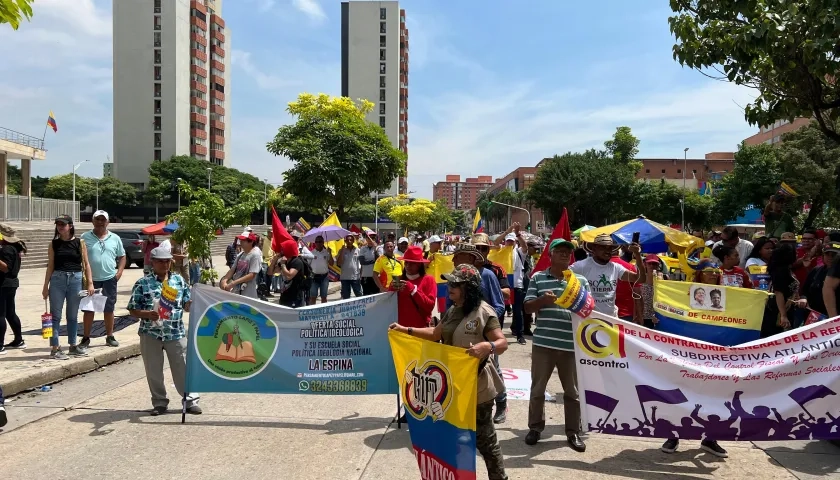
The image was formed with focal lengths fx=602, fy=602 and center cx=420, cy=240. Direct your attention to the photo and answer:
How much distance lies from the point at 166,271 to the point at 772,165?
49548mm

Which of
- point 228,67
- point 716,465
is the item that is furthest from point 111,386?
point 228,67

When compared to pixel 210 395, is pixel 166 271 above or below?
above

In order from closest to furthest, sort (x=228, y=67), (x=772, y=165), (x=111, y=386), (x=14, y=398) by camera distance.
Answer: (x=14, y=398)
(x=111, y=386)
(x=772, y=165)
(x=228, y=67)

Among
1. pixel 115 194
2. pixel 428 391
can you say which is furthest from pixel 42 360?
pixel 115 194

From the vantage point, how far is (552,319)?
5.03 m

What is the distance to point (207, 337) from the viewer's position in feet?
19.2

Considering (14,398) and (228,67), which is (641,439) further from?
(228,67)

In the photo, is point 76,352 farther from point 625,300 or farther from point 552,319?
point 625,300

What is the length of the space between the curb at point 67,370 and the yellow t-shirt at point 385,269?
12.4ft

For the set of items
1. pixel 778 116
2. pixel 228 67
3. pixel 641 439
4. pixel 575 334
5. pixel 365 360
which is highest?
pixel 228 67

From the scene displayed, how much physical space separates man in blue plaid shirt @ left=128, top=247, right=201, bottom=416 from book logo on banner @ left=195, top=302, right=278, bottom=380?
27 centimetres

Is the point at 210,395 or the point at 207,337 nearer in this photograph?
the point at 207,337

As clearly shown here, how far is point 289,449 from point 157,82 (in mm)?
88547

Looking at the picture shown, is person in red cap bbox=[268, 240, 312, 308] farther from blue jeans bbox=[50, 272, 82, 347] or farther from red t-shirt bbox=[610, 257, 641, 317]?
red t-shirt bbox=[610, 257, 641, 317]
